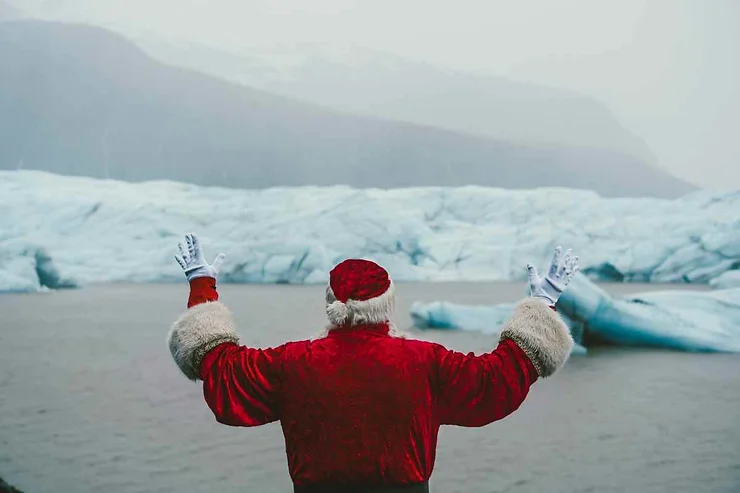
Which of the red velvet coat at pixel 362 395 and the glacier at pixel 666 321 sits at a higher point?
the red velvet coat at pixel 362 395

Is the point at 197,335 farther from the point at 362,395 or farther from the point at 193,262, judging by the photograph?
the point at 362,395

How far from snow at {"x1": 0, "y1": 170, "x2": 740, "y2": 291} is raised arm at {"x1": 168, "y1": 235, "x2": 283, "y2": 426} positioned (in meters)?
8.74

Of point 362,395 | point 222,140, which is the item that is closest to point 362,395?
point 362,395

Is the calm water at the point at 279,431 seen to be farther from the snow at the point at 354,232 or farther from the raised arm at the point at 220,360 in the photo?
the snow at the point at 354,232

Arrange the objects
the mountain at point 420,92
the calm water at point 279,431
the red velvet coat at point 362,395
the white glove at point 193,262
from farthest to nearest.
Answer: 1. the mountain at point 420,92
2. the calm water at point 279,431
3. the white glove at point 193,262
4. the red velvet coat at point 362,395

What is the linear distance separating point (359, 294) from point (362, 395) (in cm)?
12

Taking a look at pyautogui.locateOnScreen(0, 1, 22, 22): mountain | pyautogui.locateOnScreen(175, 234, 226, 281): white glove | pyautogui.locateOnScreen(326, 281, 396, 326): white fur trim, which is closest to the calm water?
pyautogui.locateOnScreen(175, 234, 226, 281): white glove

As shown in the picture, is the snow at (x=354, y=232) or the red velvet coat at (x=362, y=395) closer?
the red velvet coat at (x=362, y=395)

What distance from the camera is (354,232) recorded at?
1072 centimetres

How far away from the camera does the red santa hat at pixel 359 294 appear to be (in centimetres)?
100

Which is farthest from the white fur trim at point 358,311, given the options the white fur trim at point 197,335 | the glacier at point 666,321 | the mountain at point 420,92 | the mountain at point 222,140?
the mountain at point 222,140

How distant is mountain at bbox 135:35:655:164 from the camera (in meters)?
12.6

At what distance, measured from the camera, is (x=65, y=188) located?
11.5m

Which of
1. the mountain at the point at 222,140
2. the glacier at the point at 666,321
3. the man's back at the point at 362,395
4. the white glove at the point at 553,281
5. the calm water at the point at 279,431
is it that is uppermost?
the mountain at the point at 222,140
